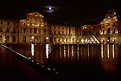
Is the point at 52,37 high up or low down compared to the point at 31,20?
down

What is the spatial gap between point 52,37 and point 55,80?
4074 cm

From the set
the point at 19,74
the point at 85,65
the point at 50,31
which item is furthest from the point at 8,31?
the point at 19,74

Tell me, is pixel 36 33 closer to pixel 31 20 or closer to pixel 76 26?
pixel 31 20

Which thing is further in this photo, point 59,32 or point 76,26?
point 76,26

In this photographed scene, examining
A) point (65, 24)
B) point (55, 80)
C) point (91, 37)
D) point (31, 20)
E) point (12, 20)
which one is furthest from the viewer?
point (65, 24)

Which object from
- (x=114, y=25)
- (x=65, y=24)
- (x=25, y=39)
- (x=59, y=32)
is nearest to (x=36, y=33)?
(x=25, y=39)

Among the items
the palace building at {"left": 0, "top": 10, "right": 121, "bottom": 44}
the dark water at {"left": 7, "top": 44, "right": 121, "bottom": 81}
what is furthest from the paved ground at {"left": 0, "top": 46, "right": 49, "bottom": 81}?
the palace building at {"left": 0, "top": 10, "right": 121, "bottom": 44}

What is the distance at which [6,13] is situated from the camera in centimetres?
3531

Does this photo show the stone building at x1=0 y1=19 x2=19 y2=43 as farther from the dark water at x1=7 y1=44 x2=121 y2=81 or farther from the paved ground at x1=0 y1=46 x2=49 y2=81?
the paved ground at x1=0 y1=46 x2=49 y2=81

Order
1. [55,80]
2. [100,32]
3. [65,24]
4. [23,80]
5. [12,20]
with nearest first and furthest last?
[23,80] < [55,80] < [12,20] < [100,32] < [65,24]

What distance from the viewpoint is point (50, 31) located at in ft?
137

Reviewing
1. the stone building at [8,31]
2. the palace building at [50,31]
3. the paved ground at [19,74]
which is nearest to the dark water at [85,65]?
the paved ground at [19,74]

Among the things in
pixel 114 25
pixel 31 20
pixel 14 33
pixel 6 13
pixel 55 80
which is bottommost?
pixel 55 80

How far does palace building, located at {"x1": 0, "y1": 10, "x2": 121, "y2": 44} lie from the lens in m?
33.0
